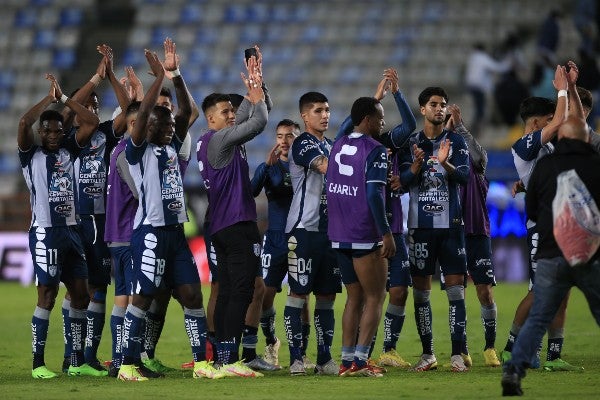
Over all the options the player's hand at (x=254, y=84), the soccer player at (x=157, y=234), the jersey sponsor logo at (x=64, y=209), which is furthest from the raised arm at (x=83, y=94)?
the player's hand at (x=254, y=84)

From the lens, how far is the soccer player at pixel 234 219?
10391 mm

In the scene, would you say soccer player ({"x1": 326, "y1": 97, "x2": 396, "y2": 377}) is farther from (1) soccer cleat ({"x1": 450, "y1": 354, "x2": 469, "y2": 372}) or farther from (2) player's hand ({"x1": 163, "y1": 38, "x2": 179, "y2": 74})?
(2) player's hand ({"x1": 163, "y1": 38, "x2": 179, "y2": 74})

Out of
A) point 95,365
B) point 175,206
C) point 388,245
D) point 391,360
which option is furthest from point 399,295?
point 95,365

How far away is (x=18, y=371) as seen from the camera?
1155cm

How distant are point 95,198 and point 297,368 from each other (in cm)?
260

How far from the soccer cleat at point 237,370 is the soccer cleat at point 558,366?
2726mm

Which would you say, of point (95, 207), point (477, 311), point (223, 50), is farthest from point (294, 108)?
point (95, 207)

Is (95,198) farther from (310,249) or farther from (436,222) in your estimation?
(436,222)

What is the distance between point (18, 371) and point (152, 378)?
1.74m

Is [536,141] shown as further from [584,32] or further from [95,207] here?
[584,32]

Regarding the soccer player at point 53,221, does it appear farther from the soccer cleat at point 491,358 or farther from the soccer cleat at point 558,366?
the soccer cleat at point 558,366

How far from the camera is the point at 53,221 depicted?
1098 cm

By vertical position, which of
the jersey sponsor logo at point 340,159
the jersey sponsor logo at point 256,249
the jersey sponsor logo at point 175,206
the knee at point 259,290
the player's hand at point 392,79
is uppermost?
the player's hand at point 392,79

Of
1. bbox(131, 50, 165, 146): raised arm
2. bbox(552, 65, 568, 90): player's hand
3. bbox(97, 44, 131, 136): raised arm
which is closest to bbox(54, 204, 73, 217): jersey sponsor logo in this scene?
bbox(97, 44, 131, 136): raised arm
